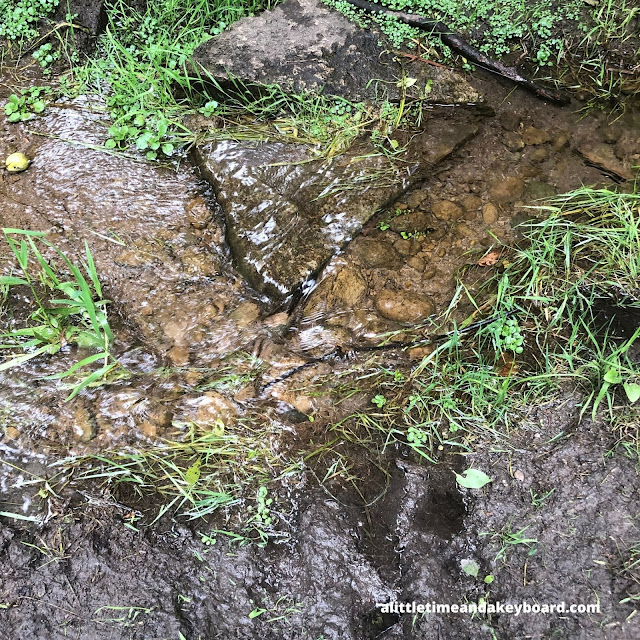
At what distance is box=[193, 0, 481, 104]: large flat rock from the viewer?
307 cm

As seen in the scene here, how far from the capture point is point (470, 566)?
179cm

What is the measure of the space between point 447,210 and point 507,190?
388mm

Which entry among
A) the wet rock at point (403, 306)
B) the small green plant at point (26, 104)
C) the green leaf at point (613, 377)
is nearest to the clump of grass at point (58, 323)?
the small green plant at point (26, 104)

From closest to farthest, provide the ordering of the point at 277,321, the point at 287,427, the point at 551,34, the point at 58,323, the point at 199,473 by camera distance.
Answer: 1. the point at 199,473
2. the point at 287,427
3. the point at 58,323
4. the point at 277,321
5. the point at 551,34

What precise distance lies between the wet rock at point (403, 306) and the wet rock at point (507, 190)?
82 centimetres

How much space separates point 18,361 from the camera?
7.36 feet

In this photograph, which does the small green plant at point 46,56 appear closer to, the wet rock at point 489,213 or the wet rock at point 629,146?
the wet rock at point 489,213

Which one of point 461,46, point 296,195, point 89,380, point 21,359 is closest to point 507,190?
point 461,46

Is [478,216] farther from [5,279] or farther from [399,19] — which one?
[5,279]

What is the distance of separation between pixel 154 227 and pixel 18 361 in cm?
100

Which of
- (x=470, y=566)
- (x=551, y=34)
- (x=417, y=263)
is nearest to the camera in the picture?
(x=470, y=566)

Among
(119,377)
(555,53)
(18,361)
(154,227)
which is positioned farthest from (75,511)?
(555,53)

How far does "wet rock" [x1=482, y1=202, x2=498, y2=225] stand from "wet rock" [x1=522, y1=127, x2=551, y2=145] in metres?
0.58

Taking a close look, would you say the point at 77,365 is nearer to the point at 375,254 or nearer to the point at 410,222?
the point at 375,254
